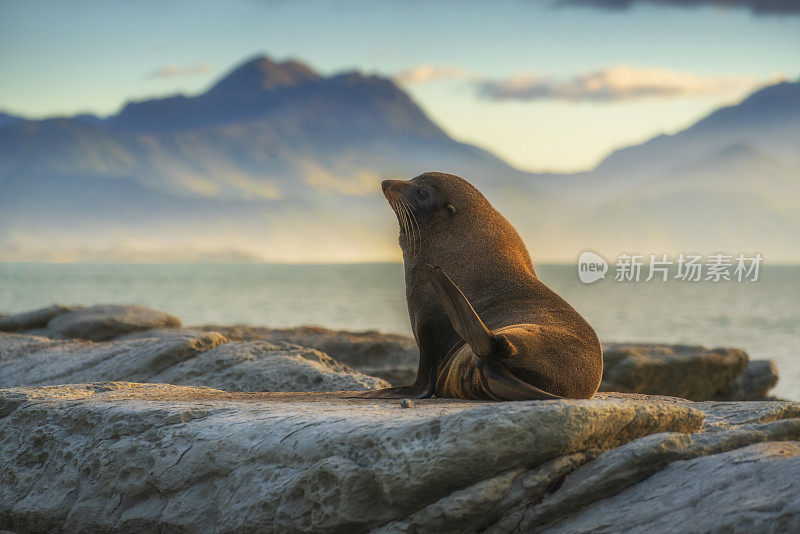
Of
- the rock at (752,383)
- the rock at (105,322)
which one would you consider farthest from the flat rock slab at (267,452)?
the rock at (752,383)

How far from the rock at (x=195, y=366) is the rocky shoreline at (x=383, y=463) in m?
1.42

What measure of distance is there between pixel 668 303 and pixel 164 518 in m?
63.1

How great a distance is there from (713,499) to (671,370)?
9.45 meters

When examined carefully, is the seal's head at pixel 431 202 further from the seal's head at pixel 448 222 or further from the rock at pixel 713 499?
the rock at pixel 713 499

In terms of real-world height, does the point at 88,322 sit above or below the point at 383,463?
below

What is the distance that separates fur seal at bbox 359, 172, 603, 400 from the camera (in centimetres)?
477

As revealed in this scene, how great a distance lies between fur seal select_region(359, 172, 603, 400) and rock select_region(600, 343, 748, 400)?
639 cm

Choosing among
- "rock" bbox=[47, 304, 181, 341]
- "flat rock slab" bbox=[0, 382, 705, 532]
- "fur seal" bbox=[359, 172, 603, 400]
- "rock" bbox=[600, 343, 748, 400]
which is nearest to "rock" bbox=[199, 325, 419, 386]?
"rock" bbox=[47, 304, 181, 341]

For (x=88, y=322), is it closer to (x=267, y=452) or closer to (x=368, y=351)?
(x=368, y=351)

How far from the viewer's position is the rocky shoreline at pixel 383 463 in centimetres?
367

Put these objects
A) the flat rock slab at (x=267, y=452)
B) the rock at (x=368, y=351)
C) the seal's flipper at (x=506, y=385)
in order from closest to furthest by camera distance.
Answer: the flat rock slab at (x=267, y=452), the seal's flipper at (x=506, y=385), the rock at (x=368, y=351)

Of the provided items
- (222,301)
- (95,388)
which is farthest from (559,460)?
(222,301)

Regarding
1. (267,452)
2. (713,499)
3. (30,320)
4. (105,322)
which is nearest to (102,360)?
(105,322)

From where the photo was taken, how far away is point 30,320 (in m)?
13.5
